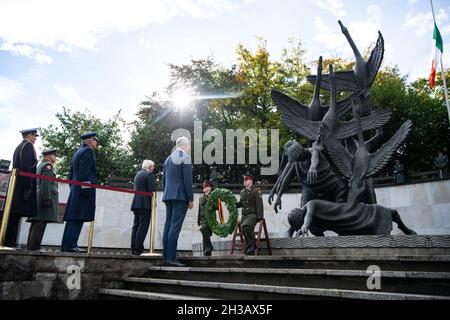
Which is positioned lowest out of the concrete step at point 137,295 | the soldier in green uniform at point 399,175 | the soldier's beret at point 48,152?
the concrete step at point 137,295

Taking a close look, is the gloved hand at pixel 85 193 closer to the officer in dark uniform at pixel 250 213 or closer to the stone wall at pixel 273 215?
the officer in dark uniform at pixel 250 213

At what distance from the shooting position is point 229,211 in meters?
8.03

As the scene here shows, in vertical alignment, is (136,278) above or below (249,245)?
below

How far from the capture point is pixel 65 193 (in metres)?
15.2

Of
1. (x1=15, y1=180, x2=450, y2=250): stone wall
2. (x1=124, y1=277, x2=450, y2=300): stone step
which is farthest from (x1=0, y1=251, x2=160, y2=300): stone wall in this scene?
(x1=15, y1=180, x2=450, y2=250): stone wall

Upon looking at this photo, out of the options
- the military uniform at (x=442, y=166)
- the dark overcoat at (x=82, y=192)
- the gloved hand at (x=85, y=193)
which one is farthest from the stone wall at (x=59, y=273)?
the military uniform at (x=442, y=166)

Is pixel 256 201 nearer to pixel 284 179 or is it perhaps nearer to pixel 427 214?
pixel 284 179

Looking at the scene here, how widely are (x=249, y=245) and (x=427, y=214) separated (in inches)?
Answer: 392

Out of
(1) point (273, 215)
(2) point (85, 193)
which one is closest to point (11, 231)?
(2) point (85, 193)

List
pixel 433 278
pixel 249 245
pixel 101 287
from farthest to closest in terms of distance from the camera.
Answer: pixel 249 245 < pixel 101 287 < pixel 433 278

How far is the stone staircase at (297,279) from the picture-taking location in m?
3.46

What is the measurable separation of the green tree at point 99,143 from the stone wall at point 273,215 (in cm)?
1011

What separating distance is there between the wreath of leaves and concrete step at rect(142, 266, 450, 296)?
254 centimetres
